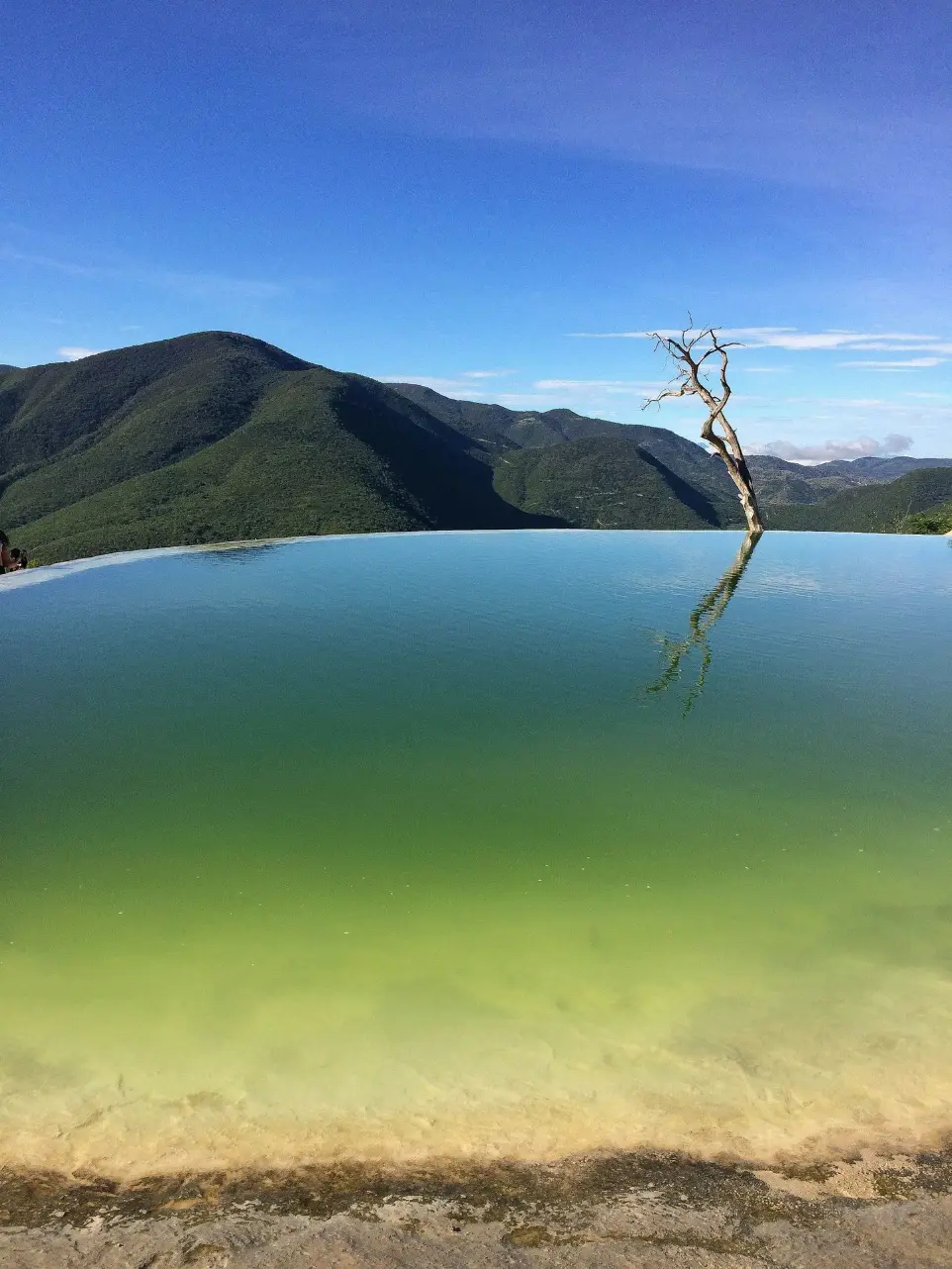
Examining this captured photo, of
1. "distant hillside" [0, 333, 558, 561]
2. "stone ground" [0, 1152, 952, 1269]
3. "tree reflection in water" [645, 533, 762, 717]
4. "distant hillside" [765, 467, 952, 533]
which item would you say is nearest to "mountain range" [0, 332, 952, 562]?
"distant hillside" [0, 333, 558, 561]

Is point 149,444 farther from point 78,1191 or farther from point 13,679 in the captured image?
point 78,1191

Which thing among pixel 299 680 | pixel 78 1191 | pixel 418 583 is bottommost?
pixel 78 1191

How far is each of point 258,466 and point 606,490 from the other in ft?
168

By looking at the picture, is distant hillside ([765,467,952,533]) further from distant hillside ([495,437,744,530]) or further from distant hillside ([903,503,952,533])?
distant hillside ([903,503,952,533])

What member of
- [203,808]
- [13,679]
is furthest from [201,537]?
[203,808]

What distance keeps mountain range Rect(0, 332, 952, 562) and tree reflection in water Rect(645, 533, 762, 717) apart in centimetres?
3576

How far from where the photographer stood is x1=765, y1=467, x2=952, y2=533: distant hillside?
7775 centimetres

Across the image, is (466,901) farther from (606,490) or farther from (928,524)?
(606,490)

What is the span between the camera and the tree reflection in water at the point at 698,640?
7594mm

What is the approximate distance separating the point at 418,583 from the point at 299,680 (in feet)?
17.6

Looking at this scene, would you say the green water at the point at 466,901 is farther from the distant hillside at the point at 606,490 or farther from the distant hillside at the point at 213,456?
the distant hillside at the point at 606,490

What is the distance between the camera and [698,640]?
935 centimetres

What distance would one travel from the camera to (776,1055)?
3.12m

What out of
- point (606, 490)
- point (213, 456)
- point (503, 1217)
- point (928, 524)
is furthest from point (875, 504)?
point (503, 1217)
